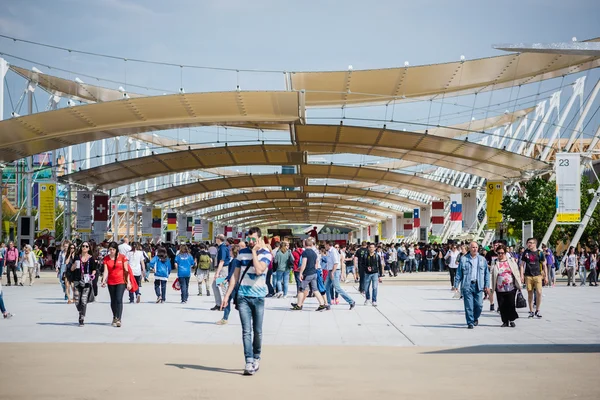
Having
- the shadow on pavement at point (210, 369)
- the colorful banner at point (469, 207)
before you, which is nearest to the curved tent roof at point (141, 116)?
the colorful banner at point (469, 207)

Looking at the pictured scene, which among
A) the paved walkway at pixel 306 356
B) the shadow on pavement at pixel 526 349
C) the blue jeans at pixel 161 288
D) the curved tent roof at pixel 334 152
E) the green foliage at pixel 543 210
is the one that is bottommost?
the shadow on pavement at pixel 526 349

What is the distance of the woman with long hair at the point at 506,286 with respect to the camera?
14641 millimetres

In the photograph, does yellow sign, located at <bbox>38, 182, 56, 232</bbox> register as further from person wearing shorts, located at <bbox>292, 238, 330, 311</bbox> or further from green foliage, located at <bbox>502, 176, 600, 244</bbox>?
green foliage, located at <bbox>502, 176, 600, 244</bbox>

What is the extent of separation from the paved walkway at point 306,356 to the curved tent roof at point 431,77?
709 inches

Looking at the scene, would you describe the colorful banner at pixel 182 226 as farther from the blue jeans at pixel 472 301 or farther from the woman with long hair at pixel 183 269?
the blue jeans at pixel 472 301

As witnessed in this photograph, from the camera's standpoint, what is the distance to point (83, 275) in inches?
589

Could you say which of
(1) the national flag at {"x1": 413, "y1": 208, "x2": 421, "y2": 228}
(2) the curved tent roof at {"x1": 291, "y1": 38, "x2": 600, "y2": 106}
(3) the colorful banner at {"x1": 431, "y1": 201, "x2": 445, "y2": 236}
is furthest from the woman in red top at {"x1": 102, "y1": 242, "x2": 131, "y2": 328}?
(1) the national flag at {"x1": 413, "y1": 208, "x2": 421, "y2": 228}

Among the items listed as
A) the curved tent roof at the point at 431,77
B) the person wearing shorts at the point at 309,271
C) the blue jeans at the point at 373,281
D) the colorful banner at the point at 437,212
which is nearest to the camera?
the person wearing shorts at the point at 309,271

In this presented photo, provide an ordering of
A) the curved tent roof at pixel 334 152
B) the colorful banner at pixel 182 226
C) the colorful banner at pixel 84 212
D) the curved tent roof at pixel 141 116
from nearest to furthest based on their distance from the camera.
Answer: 1. the curved tent roof at pixel 141 116
2. the curved tent roof at pixel 334 152
3. the colorful banner at pixel 84 212
4. the colorful banner at pixel 182 226

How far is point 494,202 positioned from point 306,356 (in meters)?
30.8

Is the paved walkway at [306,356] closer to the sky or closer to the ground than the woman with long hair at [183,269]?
closer to the ground

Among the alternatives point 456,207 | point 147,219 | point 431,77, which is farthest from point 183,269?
point 147,219

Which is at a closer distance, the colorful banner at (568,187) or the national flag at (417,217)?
the colorful banner at (568,187)

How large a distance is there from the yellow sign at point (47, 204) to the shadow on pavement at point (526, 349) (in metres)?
28.8
